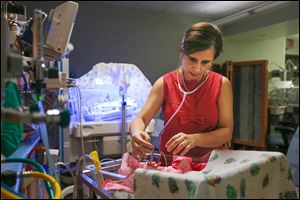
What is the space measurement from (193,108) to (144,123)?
201 mm

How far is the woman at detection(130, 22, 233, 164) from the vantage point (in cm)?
99

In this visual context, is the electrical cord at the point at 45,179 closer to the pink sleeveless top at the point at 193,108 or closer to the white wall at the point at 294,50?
the pink sleeveless top at the point at 193,108

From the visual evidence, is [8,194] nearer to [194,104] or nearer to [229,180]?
[229,180]

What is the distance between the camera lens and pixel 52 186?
701 millimetres

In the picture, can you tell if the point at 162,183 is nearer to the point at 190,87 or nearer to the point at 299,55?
the point at 190,87

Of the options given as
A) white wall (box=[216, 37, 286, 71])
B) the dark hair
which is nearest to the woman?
the dark hair

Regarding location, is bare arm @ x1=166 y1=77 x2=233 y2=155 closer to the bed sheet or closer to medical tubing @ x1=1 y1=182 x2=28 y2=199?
the bed sheet

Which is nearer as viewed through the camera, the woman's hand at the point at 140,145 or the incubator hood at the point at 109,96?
the woman's hand at the point at 140,145

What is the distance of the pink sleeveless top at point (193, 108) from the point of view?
3.63 feet

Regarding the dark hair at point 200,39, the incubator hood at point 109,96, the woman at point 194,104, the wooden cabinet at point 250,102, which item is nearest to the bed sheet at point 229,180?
the woman at point 194,104

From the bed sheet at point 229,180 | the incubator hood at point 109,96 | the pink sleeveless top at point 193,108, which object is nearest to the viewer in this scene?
the bed sheet at point 229,180

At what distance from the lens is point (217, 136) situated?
1013 mm

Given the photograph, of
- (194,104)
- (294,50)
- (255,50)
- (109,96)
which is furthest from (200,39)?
(294,50)

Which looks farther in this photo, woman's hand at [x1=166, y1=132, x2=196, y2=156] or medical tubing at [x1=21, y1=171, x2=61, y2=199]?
woman's hand at [x1=166, y1=132, x2=196, y2=156]
